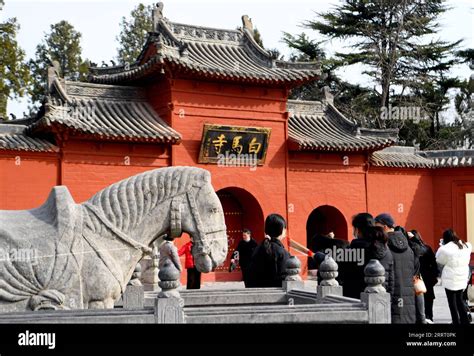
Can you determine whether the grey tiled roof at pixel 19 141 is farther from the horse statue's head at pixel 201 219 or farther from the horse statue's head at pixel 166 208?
the horse statue's head at pixel 201 219

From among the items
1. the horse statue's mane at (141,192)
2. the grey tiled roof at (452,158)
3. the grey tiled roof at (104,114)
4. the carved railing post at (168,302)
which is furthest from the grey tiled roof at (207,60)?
the carved railing post at (168,302)

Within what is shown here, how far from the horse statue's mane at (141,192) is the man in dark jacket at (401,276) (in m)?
1.69

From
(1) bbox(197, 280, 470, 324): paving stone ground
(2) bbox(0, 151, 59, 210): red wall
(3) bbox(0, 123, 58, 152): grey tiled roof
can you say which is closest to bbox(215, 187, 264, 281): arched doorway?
(1) bbox(197, 280, 470, 324): paving stone ground

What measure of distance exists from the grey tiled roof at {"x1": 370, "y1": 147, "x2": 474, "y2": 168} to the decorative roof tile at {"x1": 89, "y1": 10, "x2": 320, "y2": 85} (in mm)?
3504

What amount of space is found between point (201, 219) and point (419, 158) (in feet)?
56.8

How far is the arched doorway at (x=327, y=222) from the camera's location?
20.0 m

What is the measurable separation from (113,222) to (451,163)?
57.9ft

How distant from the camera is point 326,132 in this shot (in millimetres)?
19922

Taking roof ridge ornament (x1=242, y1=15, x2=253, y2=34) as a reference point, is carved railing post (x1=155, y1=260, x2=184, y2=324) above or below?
below

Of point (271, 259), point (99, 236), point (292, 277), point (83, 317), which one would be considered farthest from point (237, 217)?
point (83, 317)

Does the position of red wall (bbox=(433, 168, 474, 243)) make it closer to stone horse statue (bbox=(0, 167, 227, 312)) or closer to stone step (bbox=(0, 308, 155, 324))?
stone horse statue (bbox=(0, 167, 227, 312))

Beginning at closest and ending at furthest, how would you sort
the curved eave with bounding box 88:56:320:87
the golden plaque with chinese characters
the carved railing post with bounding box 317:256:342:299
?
1. the carved railing post with bounding box 317:256:342:299
2. the curved eave with bounding box 88:56:320:87
3. the golden plaque with chinese characters

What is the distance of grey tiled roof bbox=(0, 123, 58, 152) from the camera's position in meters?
15.2

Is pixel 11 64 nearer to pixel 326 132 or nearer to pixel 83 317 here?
pixel 326 132
